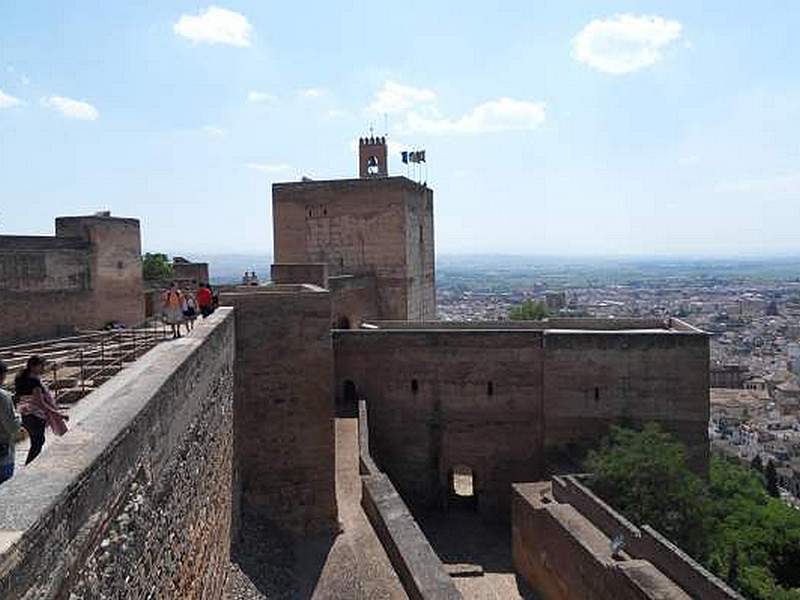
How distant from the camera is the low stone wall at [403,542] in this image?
1034cm

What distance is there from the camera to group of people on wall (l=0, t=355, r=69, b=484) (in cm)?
447

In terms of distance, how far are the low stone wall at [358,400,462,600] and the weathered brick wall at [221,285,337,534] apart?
791 mm

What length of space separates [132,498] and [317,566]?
7.32 metres

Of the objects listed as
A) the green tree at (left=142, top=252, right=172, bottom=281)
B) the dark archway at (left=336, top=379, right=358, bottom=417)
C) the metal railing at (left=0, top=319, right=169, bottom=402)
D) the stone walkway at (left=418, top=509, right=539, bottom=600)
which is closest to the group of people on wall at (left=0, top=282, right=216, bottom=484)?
the metal railing at (left=0, top=319, right=169, bottom=402)

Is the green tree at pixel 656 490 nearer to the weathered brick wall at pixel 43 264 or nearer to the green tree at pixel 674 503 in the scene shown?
the green tree at pixel 674 503

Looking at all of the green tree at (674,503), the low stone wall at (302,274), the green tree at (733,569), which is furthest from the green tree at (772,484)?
the low stone wall at (302,274)

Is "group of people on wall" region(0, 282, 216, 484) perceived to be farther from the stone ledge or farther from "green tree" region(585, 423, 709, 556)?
"green tree" region(585, 423, 709, 556)

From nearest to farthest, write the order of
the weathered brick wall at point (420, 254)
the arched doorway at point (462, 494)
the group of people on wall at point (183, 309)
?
the group of people on wall at point (183, 309) → the arched doorway at point (462, 494) → the weathered brick wall at point (420, 254)

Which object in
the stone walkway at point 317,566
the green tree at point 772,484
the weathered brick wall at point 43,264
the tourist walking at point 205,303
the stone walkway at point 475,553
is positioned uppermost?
the weathered brick wall at point 43,264

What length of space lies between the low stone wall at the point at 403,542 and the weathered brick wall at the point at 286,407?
79 cm

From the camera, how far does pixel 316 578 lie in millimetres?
11281

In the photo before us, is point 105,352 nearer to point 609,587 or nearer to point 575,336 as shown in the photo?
point 609,587

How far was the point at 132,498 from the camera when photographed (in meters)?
4.82

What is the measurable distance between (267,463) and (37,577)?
384 inches
